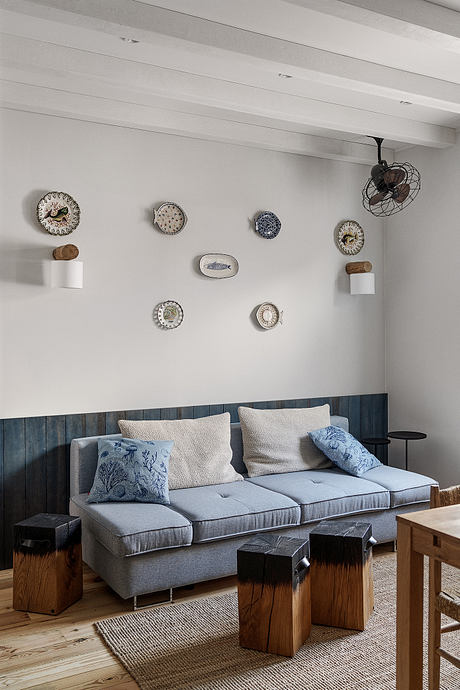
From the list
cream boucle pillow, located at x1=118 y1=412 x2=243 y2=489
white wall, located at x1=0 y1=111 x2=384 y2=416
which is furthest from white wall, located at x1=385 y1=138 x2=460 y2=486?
cream boucle pillow, located at x1=118 y1=412 x2=243 y2=489

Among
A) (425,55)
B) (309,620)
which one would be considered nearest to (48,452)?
(309,620)

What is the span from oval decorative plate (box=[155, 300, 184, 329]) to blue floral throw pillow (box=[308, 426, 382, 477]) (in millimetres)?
1243

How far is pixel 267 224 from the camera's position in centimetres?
491

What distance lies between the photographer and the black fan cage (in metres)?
5.09

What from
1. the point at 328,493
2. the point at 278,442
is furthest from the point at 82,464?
the point at 328,493

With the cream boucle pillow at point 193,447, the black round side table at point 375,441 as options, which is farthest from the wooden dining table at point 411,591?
the black round side table at point 375,441

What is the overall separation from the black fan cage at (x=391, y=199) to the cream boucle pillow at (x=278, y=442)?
5.94 ft

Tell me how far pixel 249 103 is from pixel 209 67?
604mm

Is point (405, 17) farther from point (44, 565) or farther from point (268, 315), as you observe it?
point (44, 565)

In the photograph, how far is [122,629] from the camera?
3.14 metres

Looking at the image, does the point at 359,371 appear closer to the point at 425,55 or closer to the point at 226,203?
the point at 226,203

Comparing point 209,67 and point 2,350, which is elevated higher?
point 209,67

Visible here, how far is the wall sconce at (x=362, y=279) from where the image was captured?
5.08m

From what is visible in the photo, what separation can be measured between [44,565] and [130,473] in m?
Result: 0.70
